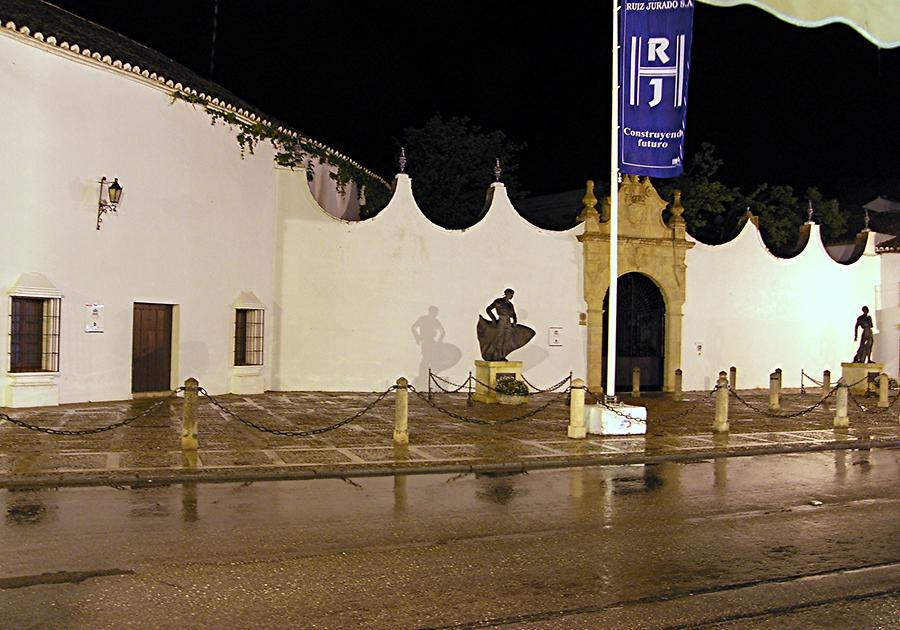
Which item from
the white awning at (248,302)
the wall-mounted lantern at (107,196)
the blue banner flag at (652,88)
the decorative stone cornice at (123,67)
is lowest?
the white awning at (248,302)

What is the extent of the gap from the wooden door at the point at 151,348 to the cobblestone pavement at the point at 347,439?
64cm

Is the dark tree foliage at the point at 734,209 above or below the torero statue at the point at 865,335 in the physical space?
above

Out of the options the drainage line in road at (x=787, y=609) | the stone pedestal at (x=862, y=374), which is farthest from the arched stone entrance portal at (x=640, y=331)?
the drainage line in road at (x=787, y=609)

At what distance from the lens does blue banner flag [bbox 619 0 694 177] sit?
13422 millimetres

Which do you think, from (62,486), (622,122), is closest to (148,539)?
(62,486)

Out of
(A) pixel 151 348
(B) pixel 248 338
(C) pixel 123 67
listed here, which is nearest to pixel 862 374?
(B) pixel 248 338

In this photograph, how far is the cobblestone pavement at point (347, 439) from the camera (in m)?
10.4

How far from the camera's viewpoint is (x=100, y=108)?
16.1 metres

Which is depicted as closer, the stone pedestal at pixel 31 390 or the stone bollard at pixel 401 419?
the stone bollard at pixel 401 419

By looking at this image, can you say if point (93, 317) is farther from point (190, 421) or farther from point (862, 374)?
point (862, 374)

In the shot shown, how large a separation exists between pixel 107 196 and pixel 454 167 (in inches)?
625

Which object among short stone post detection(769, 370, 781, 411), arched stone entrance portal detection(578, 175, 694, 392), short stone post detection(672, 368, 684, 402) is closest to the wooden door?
arched stone entrance portal detection(578, 175, 694, 392)

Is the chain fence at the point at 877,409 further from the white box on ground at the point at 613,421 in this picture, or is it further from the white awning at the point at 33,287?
the white awning at the point at 33,287

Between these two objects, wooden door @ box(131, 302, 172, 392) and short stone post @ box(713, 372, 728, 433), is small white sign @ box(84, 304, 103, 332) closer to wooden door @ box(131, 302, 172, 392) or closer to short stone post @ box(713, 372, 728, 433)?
wooden door @ box(131, 302, 172, 392)
